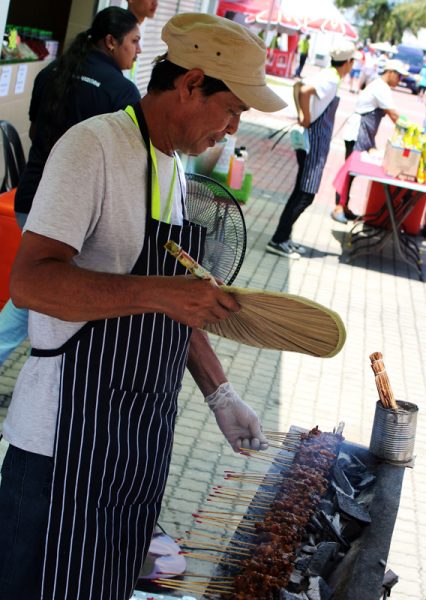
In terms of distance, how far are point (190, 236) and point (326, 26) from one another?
3089 centimetres

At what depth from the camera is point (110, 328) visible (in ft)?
7.17

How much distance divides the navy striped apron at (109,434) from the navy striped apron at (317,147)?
7.21 metres

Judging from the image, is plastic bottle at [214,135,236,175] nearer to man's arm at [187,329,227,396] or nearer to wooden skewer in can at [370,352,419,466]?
wooden skewer in can at [370,352,419,466]

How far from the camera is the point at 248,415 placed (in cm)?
278

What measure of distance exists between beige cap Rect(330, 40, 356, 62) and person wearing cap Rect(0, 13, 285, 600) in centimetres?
743

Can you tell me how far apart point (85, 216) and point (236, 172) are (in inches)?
351

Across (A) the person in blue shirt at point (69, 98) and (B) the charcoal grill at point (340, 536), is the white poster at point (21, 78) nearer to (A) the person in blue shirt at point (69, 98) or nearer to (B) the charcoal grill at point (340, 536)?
(A) the person in blue shirt at point (69, 98)

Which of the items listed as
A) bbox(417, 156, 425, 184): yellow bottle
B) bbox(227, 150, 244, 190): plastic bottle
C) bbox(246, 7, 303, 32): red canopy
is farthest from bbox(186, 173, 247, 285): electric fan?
bbox(246, 7, 303, 32): red canopy

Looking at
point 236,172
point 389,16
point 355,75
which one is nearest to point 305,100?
point 236,172

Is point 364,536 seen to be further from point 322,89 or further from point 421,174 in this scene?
point 421,174

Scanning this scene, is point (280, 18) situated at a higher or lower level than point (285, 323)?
lower

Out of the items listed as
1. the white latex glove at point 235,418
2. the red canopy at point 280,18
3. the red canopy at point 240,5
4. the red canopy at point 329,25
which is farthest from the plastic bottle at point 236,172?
the red canopy at point 329,25

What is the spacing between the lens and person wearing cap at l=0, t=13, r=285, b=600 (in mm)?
2029

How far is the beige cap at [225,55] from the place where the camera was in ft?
6.99
